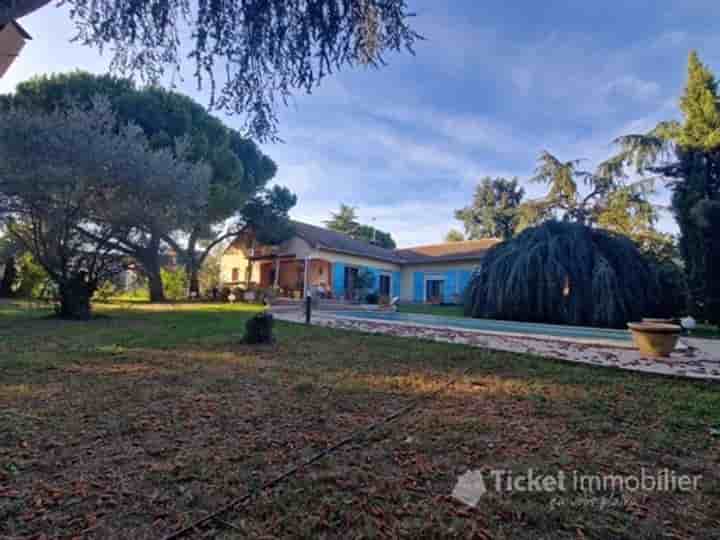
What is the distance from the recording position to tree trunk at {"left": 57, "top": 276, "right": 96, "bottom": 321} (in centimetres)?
977

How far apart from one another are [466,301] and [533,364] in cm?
875

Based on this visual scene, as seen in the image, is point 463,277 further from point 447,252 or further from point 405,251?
point 405,251

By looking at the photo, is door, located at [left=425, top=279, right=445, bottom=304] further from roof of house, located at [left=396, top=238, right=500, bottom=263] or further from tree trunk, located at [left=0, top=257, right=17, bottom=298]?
tree trunk, located at [left=0, top=257, right=17, bottom=298]

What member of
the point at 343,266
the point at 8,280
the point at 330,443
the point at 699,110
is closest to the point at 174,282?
the point at 8,280

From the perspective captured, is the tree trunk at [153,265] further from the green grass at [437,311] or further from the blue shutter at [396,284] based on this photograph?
the blue shutter at [396,284]

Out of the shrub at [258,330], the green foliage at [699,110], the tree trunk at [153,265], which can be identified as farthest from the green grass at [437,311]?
the tree trunk at [153,265]

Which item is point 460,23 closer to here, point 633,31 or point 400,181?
point 633,31

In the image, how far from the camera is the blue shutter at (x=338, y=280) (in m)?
20.9

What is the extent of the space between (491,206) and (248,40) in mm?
37037

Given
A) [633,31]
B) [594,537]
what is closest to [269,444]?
[594,537]

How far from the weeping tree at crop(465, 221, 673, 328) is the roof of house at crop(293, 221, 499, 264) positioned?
8.76 metres

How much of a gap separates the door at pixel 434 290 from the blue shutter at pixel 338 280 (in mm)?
5982

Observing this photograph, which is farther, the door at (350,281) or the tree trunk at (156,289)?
the door at (350,281)

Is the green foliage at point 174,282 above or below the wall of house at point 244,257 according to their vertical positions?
below
